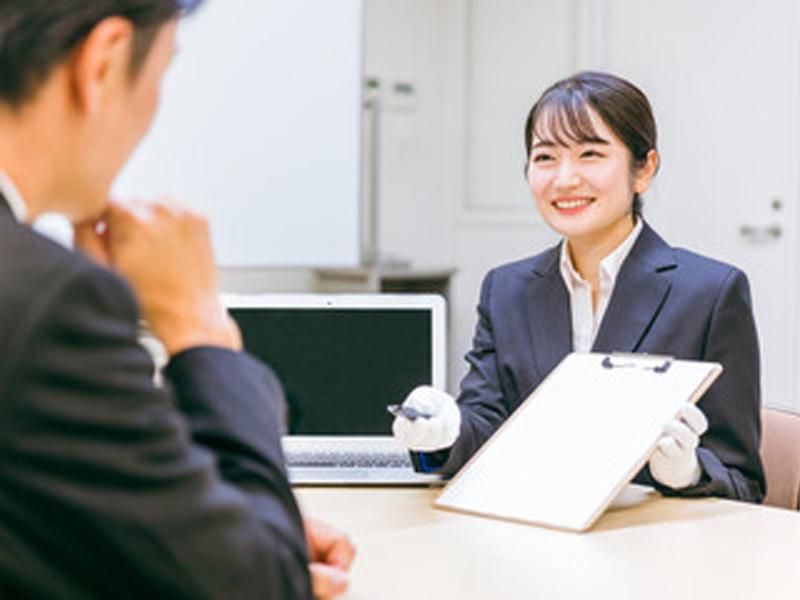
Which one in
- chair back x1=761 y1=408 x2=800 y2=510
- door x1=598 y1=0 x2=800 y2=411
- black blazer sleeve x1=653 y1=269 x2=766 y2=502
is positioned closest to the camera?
black blazer sleeve x1=653 y1=269 x2=766 y2=502

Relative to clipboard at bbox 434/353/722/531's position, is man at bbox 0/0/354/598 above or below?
above

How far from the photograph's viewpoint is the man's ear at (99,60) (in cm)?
66

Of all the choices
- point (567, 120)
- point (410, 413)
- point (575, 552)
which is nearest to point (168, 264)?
point (575, 552)

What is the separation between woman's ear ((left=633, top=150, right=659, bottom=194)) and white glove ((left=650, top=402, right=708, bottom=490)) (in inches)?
21.3

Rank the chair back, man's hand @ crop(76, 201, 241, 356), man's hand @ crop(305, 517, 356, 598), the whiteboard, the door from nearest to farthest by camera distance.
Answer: man's hand @ crop(76, 201, 241, 356) < man's hand @ crop(305, 517, 356, 598) < the chair back < the whiteboard < the door

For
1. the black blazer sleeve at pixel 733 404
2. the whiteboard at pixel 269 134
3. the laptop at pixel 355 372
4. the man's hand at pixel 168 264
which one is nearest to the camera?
the man's hand at pixel 168 264

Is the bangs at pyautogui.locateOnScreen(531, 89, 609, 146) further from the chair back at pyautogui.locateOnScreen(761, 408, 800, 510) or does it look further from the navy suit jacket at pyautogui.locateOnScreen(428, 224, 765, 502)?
the chair back at pyautogui.locateOnScreen(761, 408, 800, 510)

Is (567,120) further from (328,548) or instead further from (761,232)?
(761,232)

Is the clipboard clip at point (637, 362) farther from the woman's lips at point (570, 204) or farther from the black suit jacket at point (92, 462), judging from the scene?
the black suit jacket at point (92, 462)

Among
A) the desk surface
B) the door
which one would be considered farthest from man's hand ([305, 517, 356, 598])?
the door

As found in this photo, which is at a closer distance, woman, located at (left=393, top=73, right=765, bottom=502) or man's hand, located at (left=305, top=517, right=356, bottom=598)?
man's hand, located at (left=305, top=517, right=356, bottom=598)

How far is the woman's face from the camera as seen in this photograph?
1855 mm

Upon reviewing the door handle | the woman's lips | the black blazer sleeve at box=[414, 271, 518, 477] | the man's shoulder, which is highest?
the man's shoulder

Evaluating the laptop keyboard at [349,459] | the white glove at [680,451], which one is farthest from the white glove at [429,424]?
the white glove at [680,451]
